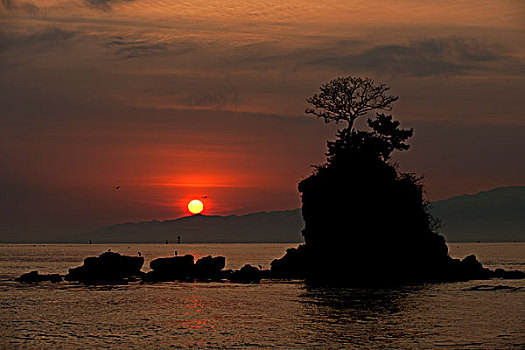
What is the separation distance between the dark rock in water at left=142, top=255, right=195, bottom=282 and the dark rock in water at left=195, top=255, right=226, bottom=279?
3.52 ft

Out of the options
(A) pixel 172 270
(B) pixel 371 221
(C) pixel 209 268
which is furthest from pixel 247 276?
(B) pixel 371 221

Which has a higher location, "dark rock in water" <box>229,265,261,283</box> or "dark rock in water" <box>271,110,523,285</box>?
"dark rock in water" <box>271,110,523,285</box>

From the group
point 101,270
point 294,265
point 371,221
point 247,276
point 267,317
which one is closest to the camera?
point 267,317

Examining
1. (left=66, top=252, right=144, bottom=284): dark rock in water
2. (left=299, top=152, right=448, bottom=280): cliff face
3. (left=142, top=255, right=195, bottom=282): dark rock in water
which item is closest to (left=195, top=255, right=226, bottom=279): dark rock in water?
(left=142, top=255, right=195, bottom=282): dark rock in water

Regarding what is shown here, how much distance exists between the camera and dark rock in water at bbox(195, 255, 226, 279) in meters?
108

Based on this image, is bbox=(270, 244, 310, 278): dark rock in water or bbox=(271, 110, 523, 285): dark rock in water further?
bbox=(270, 244, 310, 278): dark rock in water

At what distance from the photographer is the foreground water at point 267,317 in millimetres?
46750

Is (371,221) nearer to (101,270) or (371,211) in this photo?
(371,211)

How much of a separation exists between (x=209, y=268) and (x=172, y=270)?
5685 millimetres

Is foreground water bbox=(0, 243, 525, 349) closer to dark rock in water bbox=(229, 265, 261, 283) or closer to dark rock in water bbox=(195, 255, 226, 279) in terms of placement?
dark rock in water bbox=(229, 265, 261, 283)

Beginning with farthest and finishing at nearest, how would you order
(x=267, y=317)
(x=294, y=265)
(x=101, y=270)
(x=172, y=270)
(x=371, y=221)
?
(x=172, y=270), (x=101, y=270), (x=294, y=265), (x=371, y=221), (x=267, y=317)

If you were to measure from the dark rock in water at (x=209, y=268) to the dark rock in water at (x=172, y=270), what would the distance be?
1074mm

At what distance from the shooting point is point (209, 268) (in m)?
110

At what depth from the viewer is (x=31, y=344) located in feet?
152
